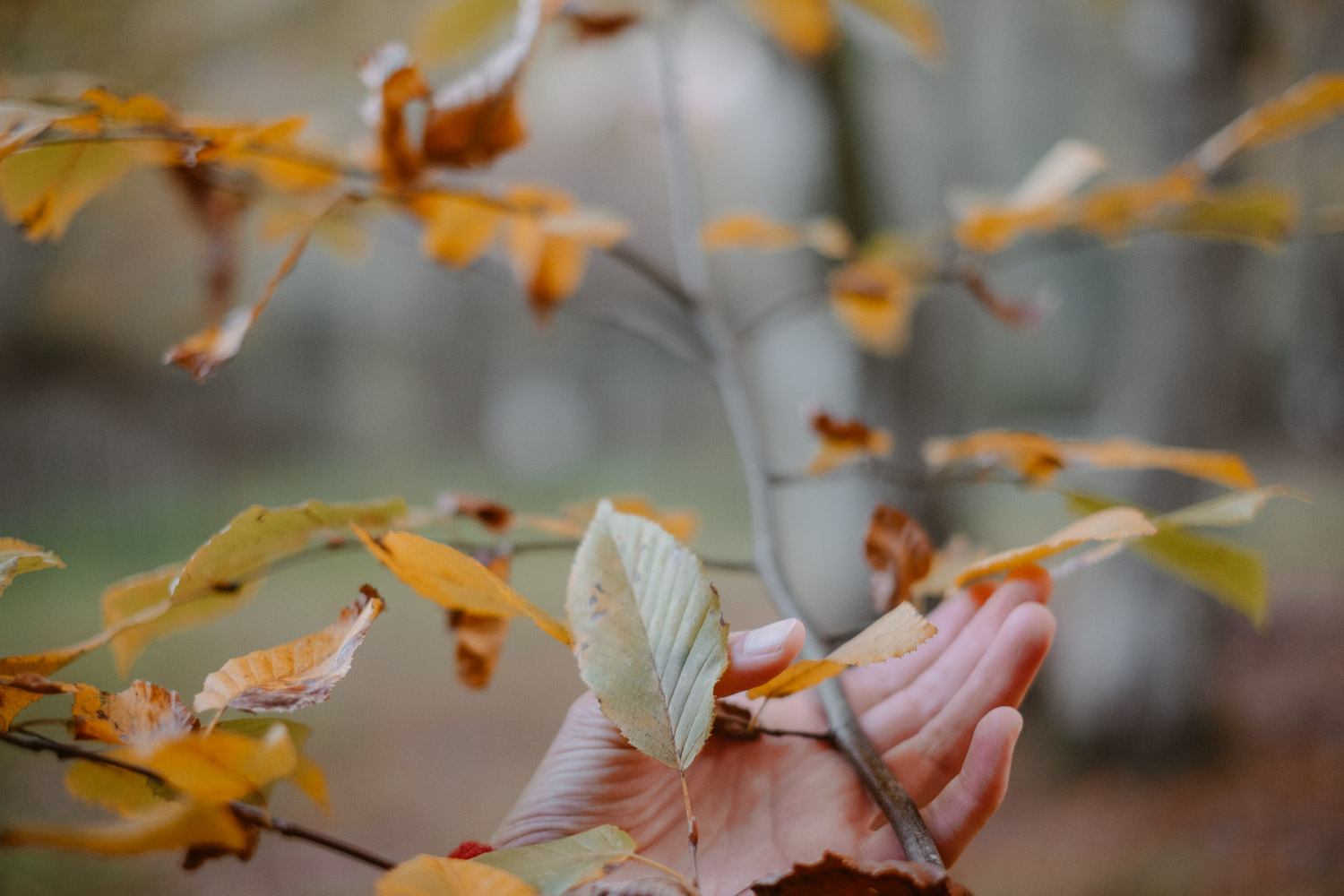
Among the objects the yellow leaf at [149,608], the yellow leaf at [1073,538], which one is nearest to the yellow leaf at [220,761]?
the yellow leaf at [149,608]

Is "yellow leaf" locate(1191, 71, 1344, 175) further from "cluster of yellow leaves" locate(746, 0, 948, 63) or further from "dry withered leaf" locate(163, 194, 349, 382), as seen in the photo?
"dry withered leaf" locate(163, 194, 349, 382)

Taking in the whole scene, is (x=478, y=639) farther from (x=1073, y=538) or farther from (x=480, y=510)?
(x=1073, y=538)


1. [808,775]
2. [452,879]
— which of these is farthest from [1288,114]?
[452,879]

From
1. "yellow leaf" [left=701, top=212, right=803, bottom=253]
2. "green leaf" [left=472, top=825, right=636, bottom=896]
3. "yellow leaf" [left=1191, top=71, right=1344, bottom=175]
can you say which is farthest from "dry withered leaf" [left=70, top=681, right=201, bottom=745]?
"yellow leaf" [left=1191, top=71, right=1344, bottom=175]

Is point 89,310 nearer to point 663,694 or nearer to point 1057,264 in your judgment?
point 663,694

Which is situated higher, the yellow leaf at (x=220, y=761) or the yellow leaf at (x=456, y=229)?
the yellow leaf at (x=456, y=229)

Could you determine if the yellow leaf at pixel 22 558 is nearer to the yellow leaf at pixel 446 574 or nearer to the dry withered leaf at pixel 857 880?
the yellow leaf at pixel 446 574
